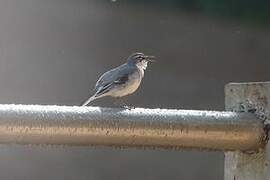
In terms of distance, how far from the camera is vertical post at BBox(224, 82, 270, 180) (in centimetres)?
144

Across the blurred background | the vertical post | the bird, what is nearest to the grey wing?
the bird

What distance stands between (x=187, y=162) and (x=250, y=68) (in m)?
1.48

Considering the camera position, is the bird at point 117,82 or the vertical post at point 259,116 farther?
the bird at point 117,82

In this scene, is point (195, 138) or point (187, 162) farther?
point (187, 162)

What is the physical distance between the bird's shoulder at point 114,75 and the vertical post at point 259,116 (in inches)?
107

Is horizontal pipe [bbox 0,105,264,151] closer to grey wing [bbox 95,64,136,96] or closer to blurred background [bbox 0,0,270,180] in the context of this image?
grey wing [bbox 95,64,136,96]

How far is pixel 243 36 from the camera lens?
40.1ft

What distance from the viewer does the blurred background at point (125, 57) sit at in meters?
11.6

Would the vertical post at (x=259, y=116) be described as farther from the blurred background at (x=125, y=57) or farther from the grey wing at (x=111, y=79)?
the blurred background at (x=125, y=57)

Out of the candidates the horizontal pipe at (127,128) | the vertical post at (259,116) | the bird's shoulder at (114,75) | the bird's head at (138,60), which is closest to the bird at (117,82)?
the bird's shoulder at (114,75)

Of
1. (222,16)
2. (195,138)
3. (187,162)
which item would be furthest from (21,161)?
(195,138)

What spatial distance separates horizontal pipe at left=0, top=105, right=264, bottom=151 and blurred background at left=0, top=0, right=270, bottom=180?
9.98 metres

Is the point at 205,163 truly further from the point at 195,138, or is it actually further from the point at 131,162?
the point at 195,138

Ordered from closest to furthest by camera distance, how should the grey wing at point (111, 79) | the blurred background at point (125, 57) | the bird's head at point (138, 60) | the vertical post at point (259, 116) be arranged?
1. the vertical post at point (259, 116)
2. the grey wing at point (111, 79)
3. the bird's head at point (138, 60)
4. the blurred background at point (125, 57)
